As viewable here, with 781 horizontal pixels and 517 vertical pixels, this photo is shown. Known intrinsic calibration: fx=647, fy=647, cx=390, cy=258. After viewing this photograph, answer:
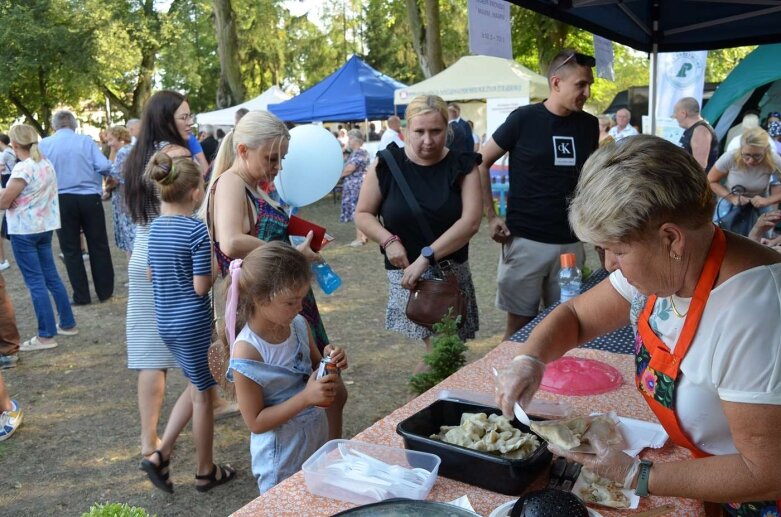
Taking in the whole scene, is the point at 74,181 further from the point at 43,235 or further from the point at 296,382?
the point at 296,382

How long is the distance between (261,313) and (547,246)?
1.92 metres

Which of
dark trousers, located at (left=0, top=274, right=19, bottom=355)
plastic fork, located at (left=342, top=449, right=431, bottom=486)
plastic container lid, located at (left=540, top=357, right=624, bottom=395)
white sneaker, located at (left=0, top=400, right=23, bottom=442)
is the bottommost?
white sneaker, located at (left=0, top=400, right=23, bottom=442)

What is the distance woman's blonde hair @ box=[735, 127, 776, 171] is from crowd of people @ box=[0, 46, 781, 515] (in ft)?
0.10

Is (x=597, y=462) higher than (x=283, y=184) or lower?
lower

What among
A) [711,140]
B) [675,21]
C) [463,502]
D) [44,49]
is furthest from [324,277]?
[44,49]

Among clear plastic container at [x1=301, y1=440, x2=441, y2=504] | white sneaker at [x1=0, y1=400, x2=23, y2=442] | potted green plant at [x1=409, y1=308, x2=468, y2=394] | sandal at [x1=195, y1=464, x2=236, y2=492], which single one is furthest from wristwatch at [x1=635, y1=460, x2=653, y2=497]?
→ white sneaker at [x1=0, y1=400, x2=23, y2=442]

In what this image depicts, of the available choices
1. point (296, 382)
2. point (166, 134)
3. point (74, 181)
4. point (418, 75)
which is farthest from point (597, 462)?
point (418, 75)

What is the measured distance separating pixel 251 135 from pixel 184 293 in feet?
2.58

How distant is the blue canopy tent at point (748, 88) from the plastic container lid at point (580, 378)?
713 centimetres

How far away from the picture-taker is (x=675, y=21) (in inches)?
162

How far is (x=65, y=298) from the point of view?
5.32 meters

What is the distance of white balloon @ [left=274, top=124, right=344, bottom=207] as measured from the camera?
3.21m

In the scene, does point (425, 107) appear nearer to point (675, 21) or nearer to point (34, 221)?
point (675, 21)

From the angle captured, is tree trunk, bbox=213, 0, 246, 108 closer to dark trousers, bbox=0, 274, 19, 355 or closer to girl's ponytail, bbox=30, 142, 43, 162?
girl's ponytail, bbox=30, 142, 43, 162
